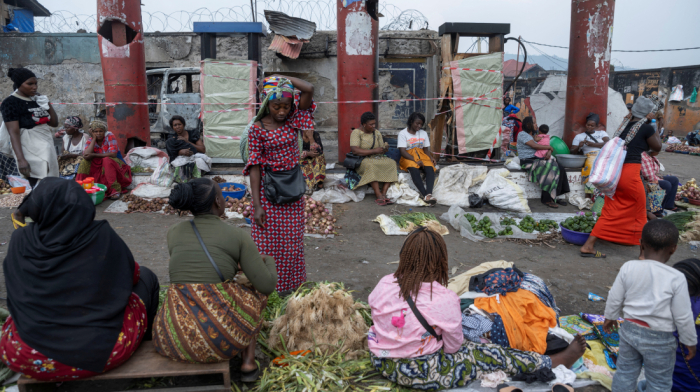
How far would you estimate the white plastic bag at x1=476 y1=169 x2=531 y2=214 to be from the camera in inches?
276

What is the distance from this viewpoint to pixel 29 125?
4.98m

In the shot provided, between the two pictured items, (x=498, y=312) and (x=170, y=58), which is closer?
(x=498, y=312)

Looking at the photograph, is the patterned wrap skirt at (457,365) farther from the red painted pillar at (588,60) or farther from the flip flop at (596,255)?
the red painted pillar at (588,60)

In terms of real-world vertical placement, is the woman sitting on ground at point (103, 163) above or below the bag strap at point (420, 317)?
above

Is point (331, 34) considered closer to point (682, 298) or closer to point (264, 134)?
point (264, 134)

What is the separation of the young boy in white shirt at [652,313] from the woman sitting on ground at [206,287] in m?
2.01

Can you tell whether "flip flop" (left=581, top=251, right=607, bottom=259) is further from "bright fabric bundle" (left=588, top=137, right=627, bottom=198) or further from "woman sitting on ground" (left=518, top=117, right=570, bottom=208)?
"woman sitting on ground" (left=518, top=117, right=570, bottom=208)

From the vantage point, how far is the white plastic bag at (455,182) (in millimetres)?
7436

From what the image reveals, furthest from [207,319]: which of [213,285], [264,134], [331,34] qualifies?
[331,34]

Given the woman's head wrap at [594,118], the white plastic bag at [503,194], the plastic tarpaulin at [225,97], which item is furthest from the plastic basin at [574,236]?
the plastic tarpaulin at [225,97]

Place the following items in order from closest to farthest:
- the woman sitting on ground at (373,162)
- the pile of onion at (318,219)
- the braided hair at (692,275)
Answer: the braided hair at (692,275)
the pile of onion at (318,219)
the woman sitting on ground at (373,162)

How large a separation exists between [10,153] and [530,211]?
276 inches

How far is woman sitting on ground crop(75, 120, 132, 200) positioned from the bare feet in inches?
266

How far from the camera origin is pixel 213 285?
8.08 ft
